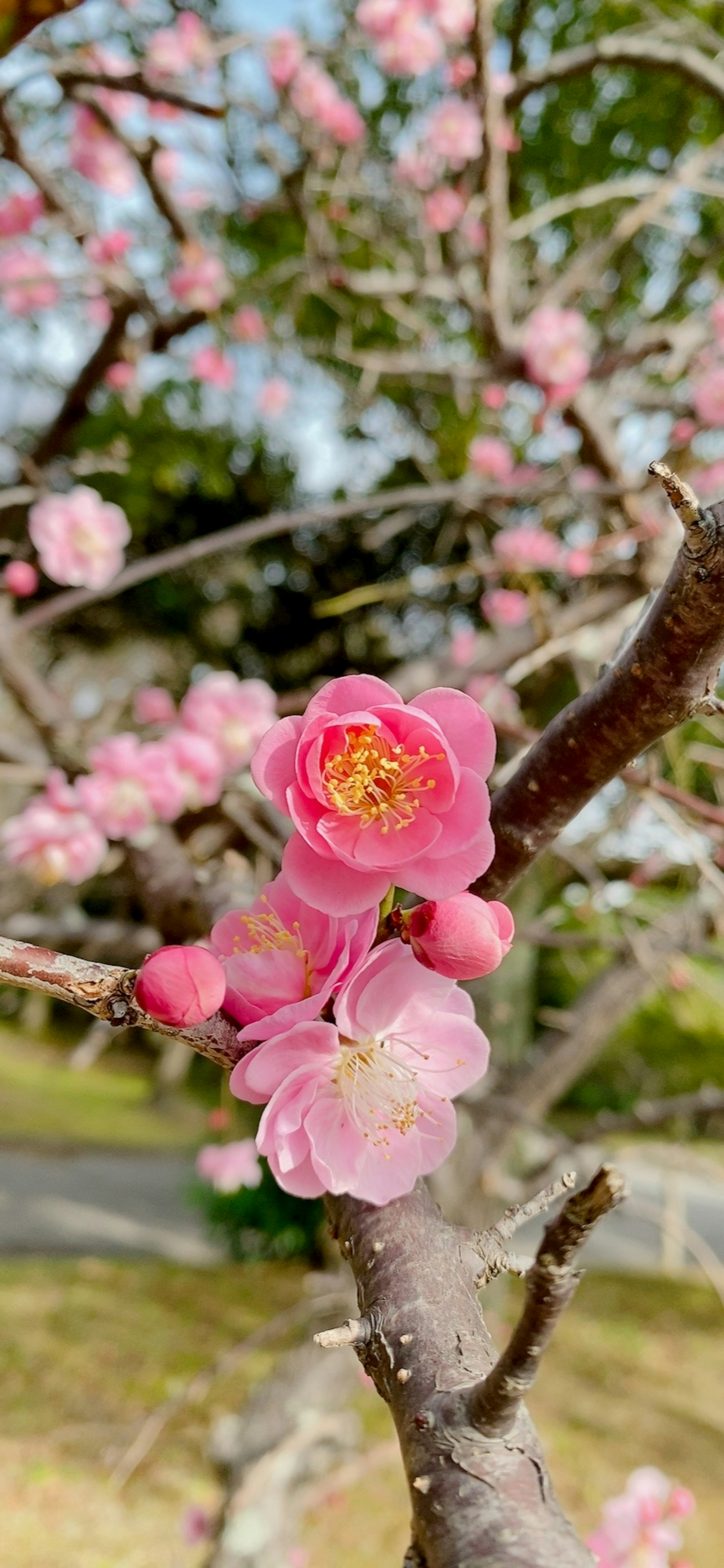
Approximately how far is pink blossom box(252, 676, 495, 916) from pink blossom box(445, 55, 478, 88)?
8.71 feet

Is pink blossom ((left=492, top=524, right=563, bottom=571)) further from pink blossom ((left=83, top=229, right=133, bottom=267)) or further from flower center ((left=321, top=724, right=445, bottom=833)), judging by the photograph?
flower center ((left=321, top=724, right=445, bottom=833))

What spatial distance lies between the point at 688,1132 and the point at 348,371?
636cm

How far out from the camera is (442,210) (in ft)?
10.5

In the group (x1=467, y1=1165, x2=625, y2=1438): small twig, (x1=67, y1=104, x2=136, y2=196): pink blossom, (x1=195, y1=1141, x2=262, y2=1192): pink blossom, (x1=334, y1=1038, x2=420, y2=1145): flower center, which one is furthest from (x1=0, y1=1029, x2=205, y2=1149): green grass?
(x1=467, y1=1165, x2=625, y2=1438): small twig

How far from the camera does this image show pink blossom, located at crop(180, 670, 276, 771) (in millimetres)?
2059

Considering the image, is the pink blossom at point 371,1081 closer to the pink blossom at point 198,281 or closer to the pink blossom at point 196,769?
the pink blossom at point 196,769

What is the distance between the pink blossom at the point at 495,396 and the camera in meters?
2.67

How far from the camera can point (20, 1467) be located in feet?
10.1

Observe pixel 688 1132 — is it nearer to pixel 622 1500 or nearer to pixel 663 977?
pixel 663 977

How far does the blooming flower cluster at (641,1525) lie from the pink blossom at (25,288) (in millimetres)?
3164

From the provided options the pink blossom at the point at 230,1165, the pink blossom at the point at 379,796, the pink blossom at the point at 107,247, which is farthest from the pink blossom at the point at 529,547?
the pink blossom at the point at 379,796

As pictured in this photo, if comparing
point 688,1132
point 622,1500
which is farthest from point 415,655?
point 622,1500

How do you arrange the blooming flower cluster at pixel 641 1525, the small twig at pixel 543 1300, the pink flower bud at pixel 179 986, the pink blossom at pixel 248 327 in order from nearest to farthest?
the small twig at pixel 543 1300
the pink flower bud at pixel 179 986
the blooming flower cluster at pixel 641 1525
the pink blossom at pixel 248 327

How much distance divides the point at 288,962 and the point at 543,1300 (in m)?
0.20
